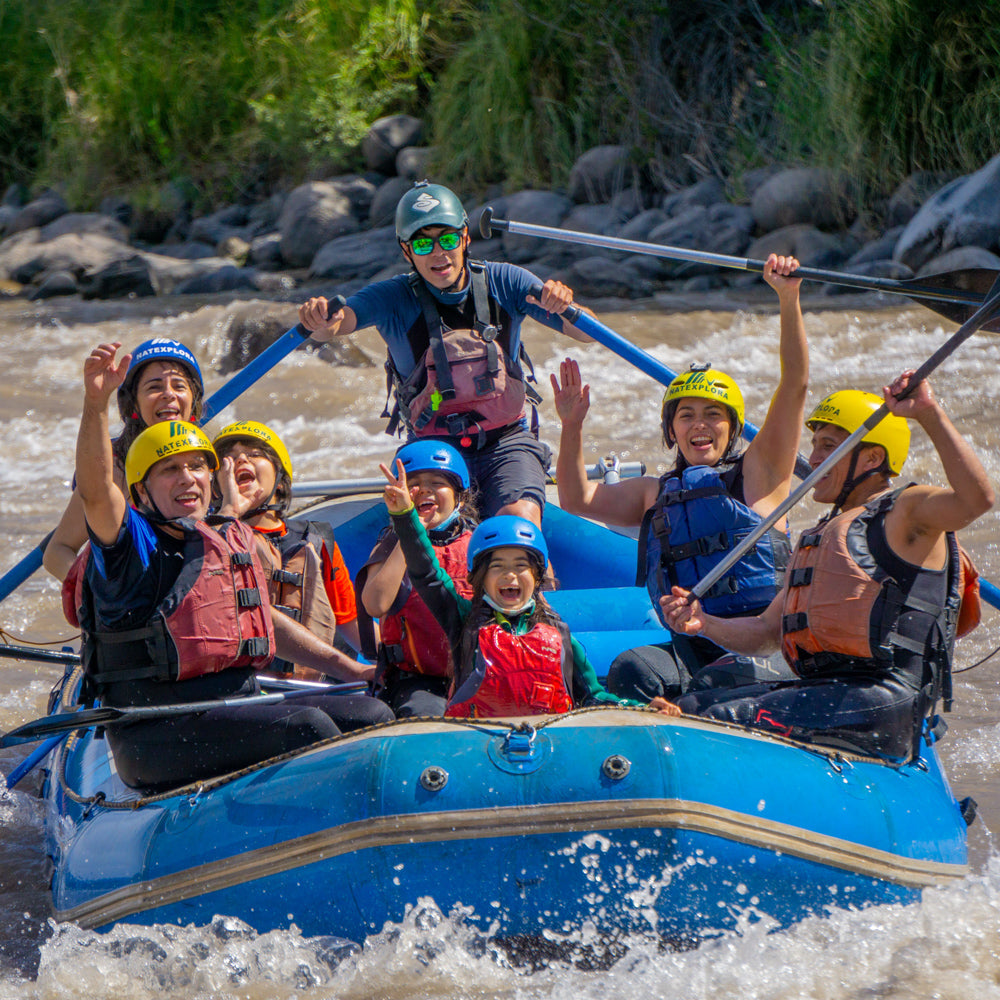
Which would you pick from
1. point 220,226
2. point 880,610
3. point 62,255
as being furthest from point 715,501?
point 220,226

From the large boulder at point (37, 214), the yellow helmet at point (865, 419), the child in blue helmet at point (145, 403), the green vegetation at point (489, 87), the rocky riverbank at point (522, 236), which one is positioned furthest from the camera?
the large boulder at point (37, 214)

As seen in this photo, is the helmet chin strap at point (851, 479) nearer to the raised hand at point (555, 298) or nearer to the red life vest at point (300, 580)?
the raised hand at point (555, 298)

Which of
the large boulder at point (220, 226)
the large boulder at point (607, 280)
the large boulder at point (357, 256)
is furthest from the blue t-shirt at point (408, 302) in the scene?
the large boulder at point (220, 226)

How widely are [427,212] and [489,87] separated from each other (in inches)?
388

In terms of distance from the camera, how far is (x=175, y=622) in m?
2.88

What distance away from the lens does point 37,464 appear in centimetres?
884

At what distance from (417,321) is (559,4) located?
32.9ft

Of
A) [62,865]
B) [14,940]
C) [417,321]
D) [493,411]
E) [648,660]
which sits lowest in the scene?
[14,940]

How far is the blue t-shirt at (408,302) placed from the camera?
13.6 feet

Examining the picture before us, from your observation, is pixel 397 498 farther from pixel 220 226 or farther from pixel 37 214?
pixel 37 214

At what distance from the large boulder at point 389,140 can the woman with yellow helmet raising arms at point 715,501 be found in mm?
11211

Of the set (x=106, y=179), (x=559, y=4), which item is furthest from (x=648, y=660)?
(x=106, y=179)

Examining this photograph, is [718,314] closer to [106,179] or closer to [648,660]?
[648,660]

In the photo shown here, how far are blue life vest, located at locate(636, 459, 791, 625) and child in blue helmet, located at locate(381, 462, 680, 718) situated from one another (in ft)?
1.41
